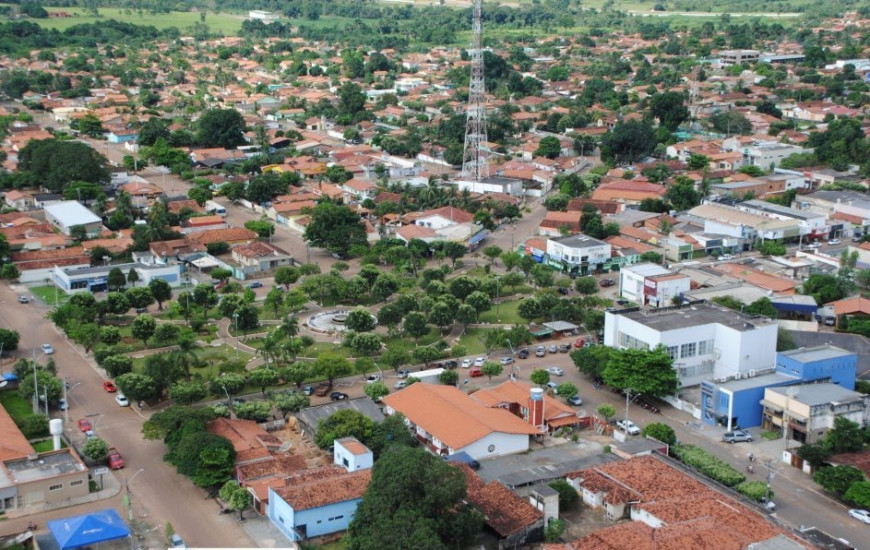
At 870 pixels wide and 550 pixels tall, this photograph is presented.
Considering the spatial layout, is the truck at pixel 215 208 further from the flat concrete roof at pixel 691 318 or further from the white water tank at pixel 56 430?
the white water tank at pixel 56 430

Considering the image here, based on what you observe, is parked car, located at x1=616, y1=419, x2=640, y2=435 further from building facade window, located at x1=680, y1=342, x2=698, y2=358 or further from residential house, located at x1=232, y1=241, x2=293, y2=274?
residential house, located at x1=232, y1=241, x2=293, y2=274

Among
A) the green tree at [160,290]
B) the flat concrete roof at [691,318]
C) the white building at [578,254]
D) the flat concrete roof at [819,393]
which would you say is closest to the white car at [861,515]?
the flat concrete roof at [819,393]

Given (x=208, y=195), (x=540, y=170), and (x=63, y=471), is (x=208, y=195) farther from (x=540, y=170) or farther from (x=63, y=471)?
(x=63, y=471)

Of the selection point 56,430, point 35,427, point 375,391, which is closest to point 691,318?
point 375,391

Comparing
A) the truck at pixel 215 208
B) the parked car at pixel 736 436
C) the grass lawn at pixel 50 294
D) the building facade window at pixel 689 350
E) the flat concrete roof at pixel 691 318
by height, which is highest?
the flat concrete roof at pixel 691 318

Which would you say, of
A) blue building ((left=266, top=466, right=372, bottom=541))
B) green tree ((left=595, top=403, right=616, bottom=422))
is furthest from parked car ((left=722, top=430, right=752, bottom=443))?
blue building ((left=266, top=466, right=372, bottom=541))
